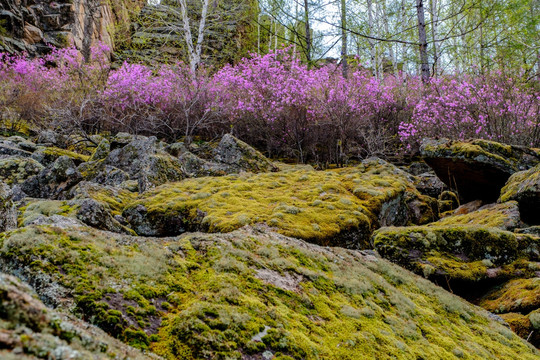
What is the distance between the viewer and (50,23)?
107 feet

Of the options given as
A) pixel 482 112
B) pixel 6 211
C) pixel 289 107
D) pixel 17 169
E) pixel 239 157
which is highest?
pixel 289 107

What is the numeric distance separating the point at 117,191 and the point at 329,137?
33.2 ft

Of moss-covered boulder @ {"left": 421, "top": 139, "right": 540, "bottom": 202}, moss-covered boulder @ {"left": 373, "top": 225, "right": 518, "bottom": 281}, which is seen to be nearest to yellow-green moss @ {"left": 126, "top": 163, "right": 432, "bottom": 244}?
moss-covered boulder @ {"left": 373, "top": 225, "right": 518, "bottom": 281}

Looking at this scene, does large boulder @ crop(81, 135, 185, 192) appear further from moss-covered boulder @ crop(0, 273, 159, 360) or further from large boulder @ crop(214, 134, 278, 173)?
moss-covered boulder @ crop(0, 273, 159, 360)

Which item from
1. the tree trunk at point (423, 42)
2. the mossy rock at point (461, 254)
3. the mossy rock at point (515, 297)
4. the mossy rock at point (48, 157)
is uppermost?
the tree trunk at point (423, 42)

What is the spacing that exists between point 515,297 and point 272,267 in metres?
4.57

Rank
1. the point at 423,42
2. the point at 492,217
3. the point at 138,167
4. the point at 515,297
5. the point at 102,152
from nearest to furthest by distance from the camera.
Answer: the point at 515,297, the point at 492,217, the point at 138,167, the point at 102,152, the point at 423,42

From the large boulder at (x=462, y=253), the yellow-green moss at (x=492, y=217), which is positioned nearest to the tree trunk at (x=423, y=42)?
the yellow-green moss at (x=492, y=217)

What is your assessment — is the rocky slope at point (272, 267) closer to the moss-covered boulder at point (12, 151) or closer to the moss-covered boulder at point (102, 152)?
the moss-covered boulder at point (102, 152)

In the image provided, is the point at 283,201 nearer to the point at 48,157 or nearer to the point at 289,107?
the point at 289,107

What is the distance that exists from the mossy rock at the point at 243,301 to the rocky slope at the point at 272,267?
0.01 m

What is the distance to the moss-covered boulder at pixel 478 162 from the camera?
399 inches

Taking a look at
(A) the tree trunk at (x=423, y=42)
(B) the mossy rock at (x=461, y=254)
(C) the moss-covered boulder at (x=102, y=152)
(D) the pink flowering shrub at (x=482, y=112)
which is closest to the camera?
(B) the mossy rock at (x=461, y=254)

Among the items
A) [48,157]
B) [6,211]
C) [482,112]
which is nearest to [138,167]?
[48,157]
